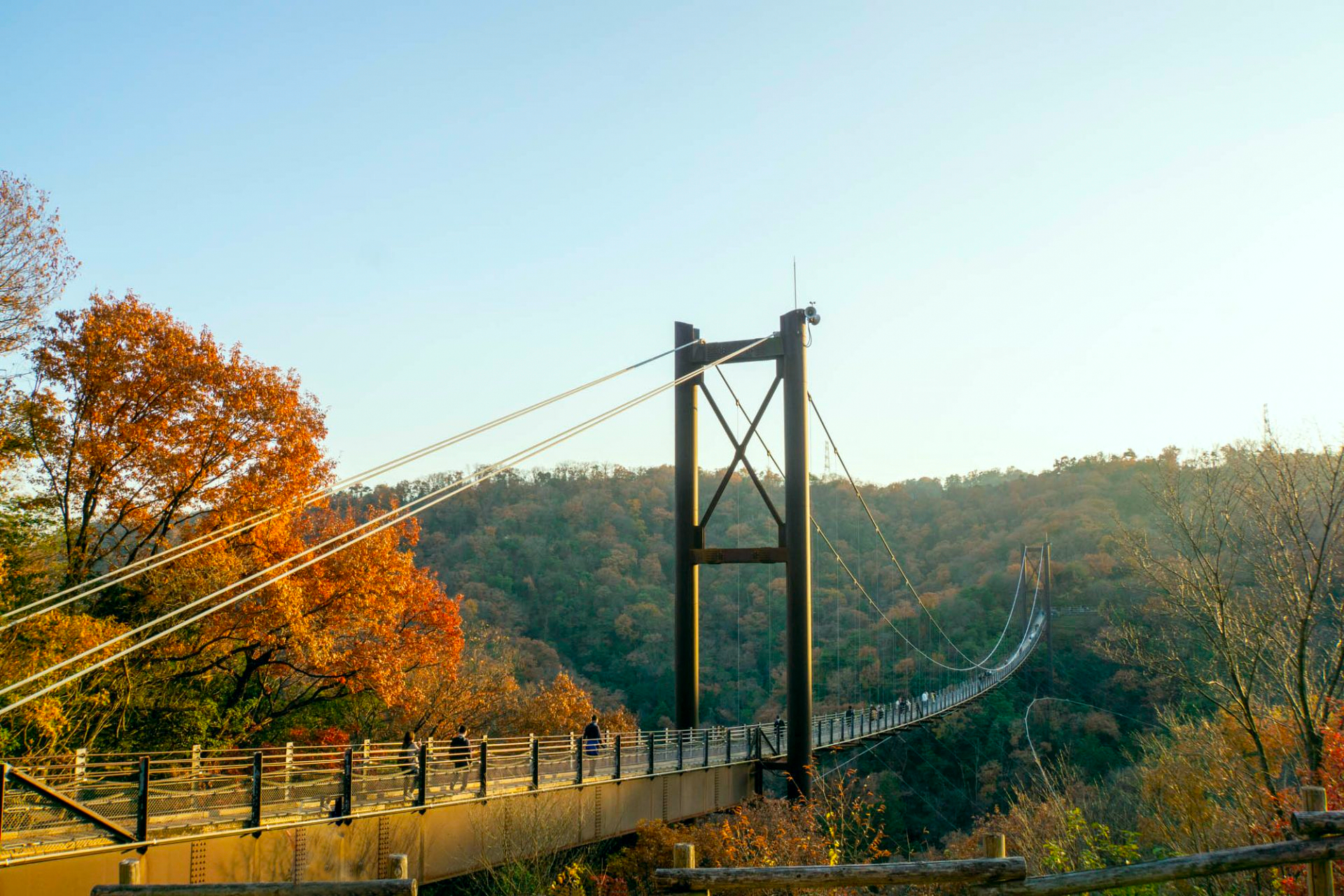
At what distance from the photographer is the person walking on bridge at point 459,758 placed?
1201 cm

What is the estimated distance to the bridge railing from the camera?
26.3ft

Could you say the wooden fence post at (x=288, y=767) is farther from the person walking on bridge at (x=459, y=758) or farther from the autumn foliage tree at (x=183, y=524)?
the autumn foliage tree at (x=183, y=524)

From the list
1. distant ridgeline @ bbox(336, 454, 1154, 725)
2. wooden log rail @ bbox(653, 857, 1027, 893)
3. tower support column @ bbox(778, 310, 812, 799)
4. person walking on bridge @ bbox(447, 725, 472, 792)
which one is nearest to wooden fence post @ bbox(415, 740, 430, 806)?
person walking on bridge @ bbox(447, 725, 472, 792)

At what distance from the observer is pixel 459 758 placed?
41.8ft

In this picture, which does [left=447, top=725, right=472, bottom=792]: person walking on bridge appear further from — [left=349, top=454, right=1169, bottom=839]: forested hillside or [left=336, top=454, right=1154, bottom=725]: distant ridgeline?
[left=336, top=454, right=1154, bottom=725]: distant ridgeline

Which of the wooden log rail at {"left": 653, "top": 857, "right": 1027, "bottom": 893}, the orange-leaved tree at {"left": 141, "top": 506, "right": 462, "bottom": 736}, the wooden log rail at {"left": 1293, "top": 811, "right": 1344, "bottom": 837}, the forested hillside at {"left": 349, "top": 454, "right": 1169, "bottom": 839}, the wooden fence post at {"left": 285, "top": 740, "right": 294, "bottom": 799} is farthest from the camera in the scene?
the forested hillside at {"left": 349, "top": 454, "right": 1169, "bottom": 839}

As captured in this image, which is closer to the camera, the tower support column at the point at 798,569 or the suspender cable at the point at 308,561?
the suspender cable at the point at 308,561

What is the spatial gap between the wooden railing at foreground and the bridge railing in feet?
19.0

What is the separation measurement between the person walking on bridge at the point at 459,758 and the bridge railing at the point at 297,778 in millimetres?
22

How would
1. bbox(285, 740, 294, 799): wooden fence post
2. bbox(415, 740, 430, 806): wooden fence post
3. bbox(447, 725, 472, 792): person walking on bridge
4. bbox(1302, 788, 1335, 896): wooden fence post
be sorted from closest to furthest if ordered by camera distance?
bbox(1302, 788, 1335, 896): wooden fence post → bbox(285, 740, 294, 799): wooden fence post → bbox(415, 740, 430, 806): wooden fence post → bbox(447, 725, 472, 792): person walking on bridge

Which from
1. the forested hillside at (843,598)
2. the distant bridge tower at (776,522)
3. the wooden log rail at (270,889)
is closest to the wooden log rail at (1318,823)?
the wooden log rail at (270,889)

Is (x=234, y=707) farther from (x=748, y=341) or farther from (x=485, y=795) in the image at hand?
(x=748, y=341)

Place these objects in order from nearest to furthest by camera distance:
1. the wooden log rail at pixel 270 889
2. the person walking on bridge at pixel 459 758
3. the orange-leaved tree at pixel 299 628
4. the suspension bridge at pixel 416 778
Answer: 1. the wooden log rail at pixel 270 889
2. the suspension bridge at pixel 416 778
3. the person walking on bridge at pixel 459 758
4. the orange-leaved tree at pixel 299 628

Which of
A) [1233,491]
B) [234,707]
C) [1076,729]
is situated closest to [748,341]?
[1233,491]
